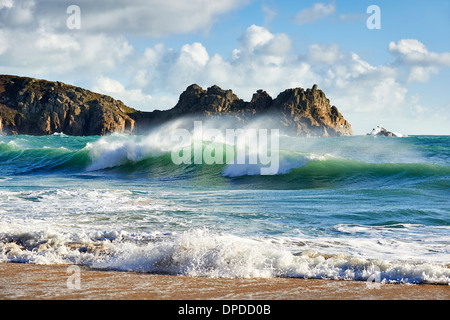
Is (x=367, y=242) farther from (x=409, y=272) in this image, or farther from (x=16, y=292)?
(x=16, y=292)

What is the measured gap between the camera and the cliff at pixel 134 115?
352ft

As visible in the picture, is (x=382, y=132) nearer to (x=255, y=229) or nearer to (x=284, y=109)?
(x=284, y=109)

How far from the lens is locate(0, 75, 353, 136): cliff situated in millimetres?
107438

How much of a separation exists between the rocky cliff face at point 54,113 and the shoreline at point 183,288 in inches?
4387

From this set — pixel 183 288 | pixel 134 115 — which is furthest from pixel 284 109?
pixel 183 288

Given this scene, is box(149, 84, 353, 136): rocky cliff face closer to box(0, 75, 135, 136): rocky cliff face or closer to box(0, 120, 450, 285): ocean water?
box(0, 75, 135, 136): rocky cliff face

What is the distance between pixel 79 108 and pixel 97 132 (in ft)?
31.1

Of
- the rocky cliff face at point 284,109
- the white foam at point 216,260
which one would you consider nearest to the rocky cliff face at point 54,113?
the rocky cliff face at point 284,109

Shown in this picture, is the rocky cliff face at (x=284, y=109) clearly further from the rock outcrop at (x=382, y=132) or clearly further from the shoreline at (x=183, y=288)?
the shoreline at (x=183, y=288)

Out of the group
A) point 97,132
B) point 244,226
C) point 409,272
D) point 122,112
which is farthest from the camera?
point 122,112

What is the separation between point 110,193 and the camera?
37.5ft

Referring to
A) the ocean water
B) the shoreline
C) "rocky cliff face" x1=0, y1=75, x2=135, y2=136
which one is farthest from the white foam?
"rocky cliff face" x1=0, y1=75, x2=135, y2=136
